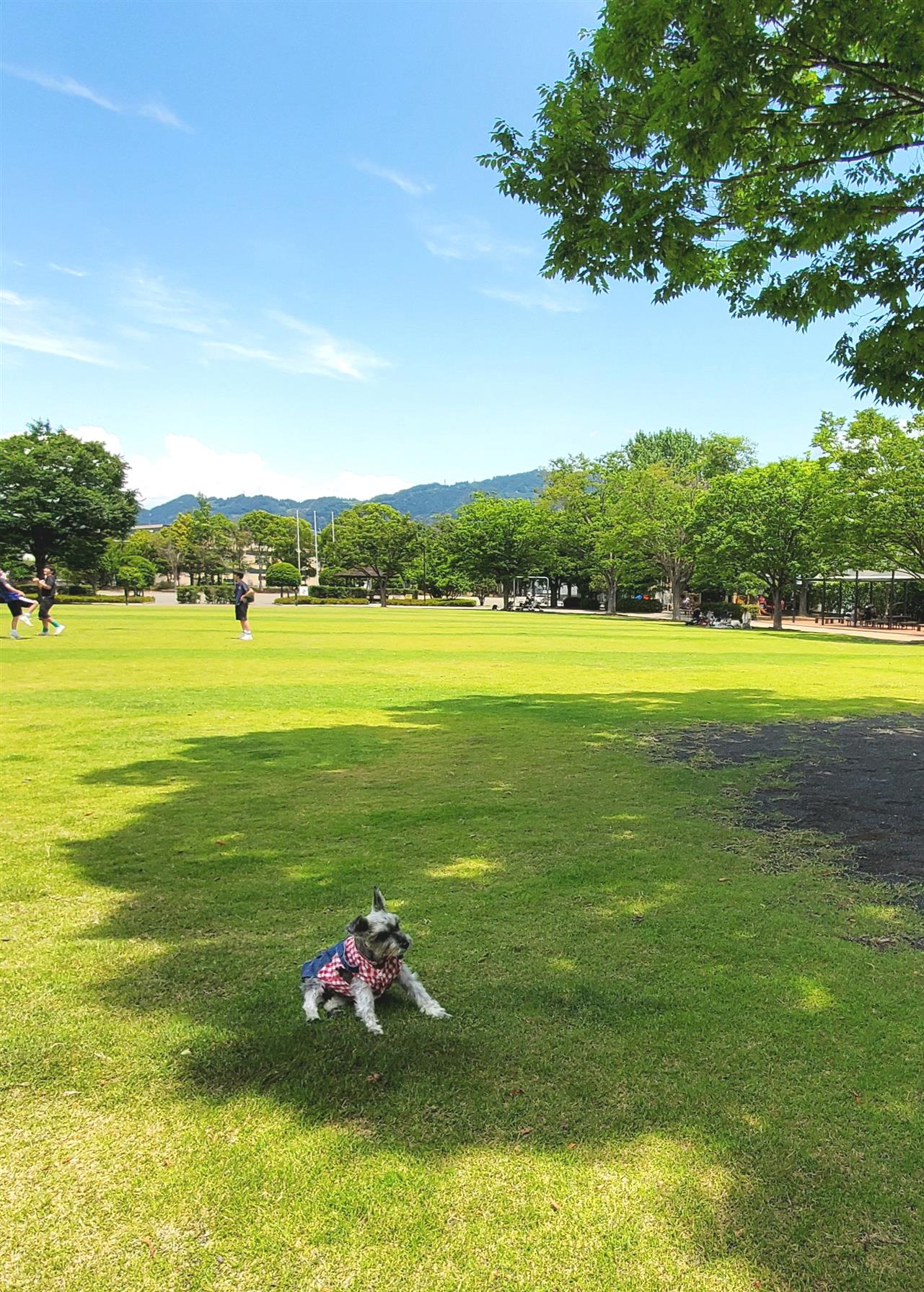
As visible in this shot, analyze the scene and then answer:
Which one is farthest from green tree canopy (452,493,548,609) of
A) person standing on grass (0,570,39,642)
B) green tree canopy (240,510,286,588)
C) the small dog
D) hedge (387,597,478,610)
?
the small dog

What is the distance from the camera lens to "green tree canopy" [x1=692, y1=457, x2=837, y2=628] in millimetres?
36719

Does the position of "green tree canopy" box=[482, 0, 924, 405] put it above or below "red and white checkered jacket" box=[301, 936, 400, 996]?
above

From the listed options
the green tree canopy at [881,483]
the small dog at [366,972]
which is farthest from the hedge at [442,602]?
the small dog at [366,972]

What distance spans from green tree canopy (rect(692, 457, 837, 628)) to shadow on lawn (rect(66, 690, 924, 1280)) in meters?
32.0

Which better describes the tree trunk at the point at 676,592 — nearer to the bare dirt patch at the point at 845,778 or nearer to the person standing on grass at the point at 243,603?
the person standing on grass at the point at 243,603

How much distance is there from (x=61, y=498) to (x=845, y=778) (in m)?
61.9

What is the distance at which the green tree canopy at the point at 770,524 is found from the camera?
1446 inches

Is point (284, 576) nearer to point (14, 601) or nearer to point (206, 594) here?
point (206, 594)

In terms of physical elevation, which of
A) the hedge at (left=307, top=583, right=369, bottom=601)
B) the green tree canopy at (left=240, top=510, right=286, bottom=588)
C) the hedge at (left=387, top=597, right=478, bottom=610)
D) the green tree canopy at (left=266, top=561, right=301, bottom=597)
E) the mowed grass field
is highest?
the green tree canopy at (left=240, top=510, right=286, bottom=588)

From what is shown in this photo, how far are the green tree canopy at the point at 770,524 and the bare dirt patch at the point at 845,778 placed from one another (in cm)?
2624

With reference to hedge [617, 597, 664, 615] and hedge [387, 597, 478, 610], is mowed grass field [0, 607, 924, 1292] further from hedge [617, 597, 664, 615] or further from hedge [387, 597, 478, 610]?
hedge [617, 597, 664, 615]

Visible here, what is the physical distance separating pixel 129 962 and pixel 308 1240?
2.03m

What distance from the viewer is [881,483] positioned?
94.3 ft

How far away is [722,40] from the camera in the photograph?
5.26 metres
